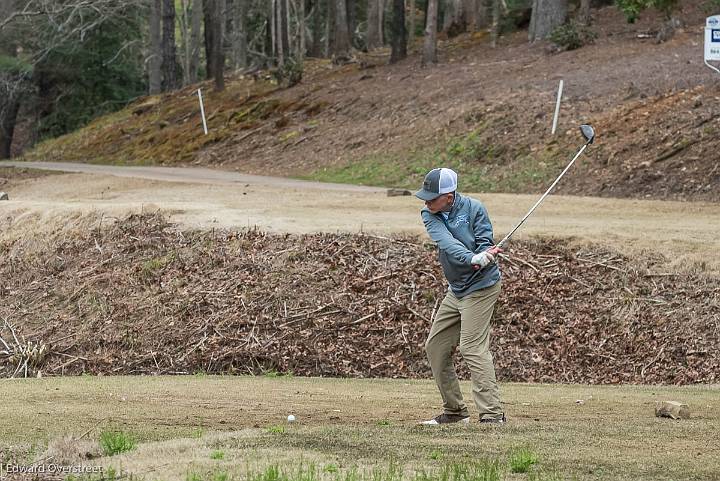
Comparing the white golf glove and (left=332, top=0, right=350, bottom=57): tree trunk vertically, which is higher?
(left=332, top=0, right=350, bottom=57): tree trunk

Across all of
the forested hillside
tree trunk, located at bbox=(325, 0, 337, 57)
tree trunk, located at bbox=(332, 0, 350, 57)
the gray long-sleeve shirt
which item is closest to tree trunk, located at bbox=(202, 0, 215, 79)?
the forested hillside

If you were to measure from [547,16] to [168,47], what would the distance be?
2107 centimetres


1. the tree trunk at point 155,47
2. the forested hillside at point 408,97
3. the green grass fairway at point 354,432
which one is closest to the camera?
the green grass fairway at point 354,432

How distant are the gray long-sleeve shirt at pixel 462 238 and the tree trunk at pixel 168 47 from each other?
46495 millimetres

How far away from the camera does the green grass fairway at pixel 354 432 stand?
8.30 metres

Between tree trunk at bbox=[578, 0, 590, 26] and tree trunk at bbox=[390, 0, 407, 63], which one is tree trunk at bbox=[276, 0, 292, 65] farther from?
tree trunk at bbox=[578, 0, 590, 26]

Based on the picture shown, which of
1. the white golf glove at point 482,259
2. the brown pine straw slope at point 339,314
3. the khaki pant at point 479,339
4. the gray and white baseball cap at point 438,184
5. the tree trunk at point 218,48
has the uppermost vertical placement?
the tree trunk at point 218,48

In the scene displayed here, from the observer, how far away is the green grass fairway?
8305 mm

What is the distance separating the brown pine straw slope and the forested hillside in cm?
703

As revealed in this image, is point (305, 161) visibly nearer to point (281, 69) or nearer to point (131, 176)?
point (131, 176)

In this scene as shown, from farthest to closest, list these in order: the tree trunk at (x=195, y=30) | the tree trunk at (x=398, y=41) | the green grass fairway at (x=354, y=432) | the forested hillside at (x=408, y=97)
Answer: the tree trunk at (x=195, y=30)
the tree trunk at (x=398, y=41)
the forested hillside at (x=408, y=97)
the green grass fairway at (x=354, y=432)

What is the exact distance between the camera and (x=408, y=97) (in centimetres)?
3912

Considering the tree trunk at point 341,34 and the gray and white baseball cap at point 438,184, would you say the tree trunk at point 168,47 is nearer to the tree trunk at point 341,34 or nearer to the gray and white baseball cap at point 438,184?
the tree trunk at point 341,34

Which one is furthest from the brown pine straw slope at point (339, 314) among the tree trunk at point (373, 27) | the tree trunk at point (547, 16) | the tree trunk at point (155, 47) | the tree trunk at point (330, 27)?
the tree trunk at point (155, 47)
